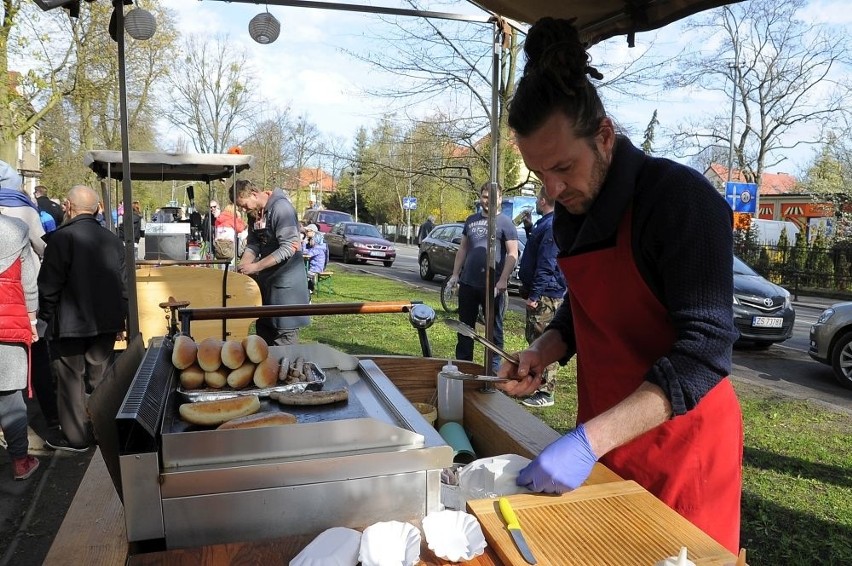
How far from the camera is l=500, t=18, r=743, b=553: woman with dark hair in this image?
1.19 metres

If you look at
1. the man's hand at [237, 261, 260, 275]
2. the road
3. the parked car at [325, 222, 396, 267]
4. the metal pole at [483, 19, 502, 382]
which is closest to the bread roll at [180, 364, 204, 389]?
the metal pole at [483, 19, 502, 382]

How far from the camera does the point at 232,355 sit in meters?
1.57

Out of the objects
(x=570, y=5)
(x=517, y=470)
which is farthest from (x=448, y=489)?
(x=570, y=5)

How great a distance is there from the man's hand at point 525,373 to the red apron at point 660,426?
275 mm

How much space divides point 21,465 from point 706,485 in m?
3.88

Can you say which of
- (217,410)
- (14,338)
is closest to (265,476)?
(217,410)

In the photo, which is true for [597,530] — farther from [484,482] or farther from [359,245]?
[359,245]

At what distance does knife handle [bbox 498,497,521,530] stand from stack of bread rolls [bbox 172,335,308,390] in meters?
0.68

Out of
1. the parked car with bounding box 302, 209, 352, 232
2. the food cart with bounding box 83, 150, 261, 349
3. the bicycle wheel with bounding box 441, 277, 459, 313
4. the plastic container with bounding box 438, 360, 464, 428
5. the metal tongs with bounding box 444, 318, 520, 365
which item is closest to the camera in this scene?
the metal tongs with bounding box 444, 318, 520, 365

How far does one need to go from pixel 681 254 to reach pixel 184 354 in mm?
1219

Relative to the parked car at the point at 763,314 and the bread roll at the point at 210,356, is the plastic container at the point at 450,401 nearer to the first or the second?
the bread roll at the point at 210,356

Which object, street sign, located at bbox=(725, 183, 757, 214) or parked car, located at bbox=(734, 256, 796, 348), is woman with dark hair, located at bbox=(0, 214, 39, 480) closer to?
parked car, located at bbox=(734, 256, 796, 348)

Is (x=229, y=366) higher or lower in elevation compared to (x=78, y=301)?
higher

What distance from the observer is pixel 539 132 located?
1.35 metres
